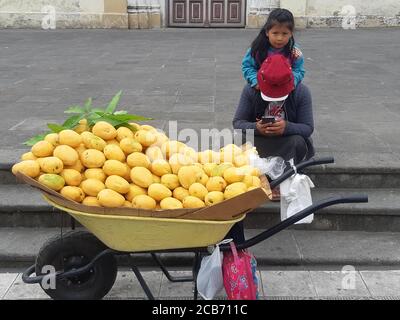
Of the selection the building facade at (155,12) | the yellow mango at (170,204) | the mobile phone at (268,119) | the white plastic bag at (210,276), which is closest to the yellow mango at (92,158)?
the yellow mango at (170,204)

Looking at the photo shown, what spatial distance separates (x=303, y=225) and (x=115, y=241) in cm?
168

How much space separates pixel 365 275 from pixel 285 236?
2.01 feet

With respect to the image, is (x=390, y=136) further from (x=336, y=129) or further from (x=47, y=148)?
(x=47, y=148)

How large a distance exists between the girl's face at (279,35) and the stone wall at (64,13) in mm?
11797

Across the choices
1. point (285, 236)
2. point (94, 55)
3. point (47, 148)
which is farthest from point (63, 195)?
point (94, 55)

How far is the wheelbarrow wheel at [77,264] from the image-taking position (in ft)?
8.72

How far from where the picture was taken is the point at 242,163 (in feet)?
8.35

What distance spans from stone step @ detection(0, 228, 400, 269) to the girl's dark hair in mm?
1253

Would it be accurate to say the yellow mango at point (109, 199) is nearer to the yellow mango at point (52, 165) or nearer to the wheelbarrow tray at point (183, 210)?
the wheelbarrow tray at point (183, 210)

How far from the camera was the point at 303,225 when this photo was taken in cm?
359

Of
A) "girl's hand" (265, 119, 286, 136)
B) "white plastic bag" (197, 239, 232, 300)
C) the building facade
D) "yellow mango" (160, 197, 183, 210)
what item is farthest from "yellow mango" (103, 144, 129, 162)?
the building facade

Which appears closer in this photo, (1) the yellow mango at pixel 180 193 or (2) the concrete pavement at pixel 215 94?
(1) the yellow mango at pixel 180 193

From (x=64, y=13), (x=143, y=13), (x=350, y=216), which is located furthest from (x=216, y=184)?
(x=64, y=13)

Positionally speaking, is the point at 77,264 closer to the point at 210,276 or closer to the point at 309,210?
the point at 210,276
